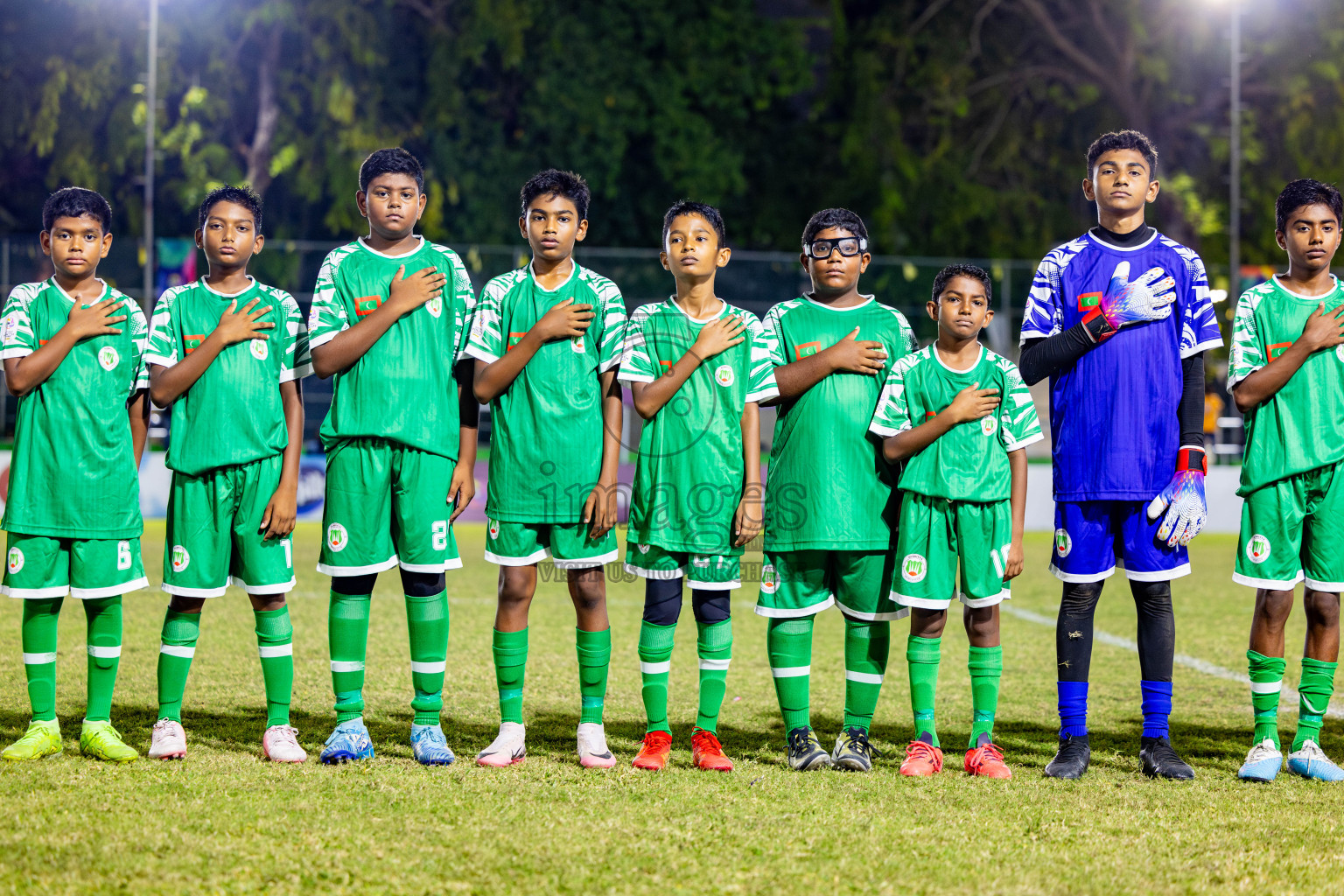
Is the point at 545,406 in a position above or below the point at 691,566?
above

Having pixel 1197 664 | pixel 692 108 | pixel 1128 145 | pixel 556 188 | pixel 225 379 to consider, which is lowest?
pixel 1197 664

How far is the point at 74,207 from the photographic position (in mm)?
4547

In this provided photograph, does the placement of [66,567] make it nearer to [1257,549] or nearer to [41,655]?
[41,655]

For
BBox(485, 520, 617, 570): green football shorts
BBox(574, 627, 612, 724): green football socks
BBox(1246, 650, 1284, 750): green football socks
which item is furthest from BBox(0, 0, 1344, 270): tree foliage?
BBox(1246, 650, 1284, 750): green football socks

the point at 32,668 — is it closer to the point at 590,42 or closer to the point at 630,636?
the point at 630,636

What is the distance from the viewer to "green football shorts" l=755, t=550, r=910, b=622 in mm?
4512

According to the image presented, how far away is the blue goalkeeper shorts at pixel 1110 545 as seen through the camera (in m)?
4.48

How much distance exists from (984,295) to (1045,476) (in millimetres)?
11495

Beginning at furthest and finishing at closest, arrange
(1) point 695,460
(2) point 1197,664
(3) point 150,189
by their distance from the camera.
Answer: (3) point 150,189 < (2) point 1197,664 < (1) point 695,460

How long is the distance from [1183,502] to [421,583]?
250 cm

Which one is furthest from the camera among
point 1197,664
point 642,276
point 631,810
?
point 642,276

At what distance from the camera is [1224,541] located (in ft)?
47.4

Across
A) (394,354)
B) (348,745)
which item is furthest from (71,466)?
(348,745)

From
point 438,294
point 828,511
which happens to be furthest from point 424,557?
point 828,511
